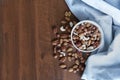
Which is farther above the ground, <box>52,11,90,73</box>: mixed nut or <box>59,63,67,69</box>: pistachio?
<box>52,11,90,73</box>: mixed nut

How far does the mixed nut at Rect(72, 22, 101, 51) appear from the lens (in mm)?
1121

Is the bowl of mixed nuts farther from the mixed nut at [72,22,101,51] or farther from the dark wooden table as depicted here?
the dark wooden table

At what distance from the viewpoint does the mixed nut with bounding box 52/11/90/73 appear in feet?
3.69

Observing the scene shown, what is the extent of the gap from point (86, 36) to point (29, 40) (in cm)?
24

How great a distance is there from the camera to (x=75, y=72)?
112 centimetres

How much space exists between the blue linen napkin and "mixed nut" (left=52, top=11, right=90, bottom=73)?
4cm

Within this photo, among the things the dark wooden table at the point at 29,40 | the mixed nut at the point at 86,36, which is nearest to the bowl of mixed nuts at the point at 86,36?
the mixed nut at the point at 86,36

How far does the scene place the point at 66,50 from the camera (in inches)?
45.1

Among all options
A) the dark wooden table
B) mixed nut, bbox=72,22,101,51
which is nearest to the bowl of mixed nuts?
mixed nut, bbox=72,22,101,51

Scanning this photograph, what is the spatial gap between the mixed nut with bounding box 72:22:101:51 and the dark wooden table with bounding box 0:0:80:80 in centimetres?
11

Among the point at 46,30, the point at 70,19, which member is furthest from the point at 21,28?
the point at 70,19

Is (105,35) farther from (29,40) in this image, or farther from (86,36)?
(29,40)

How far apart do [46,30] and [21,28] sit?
107 millimetres
